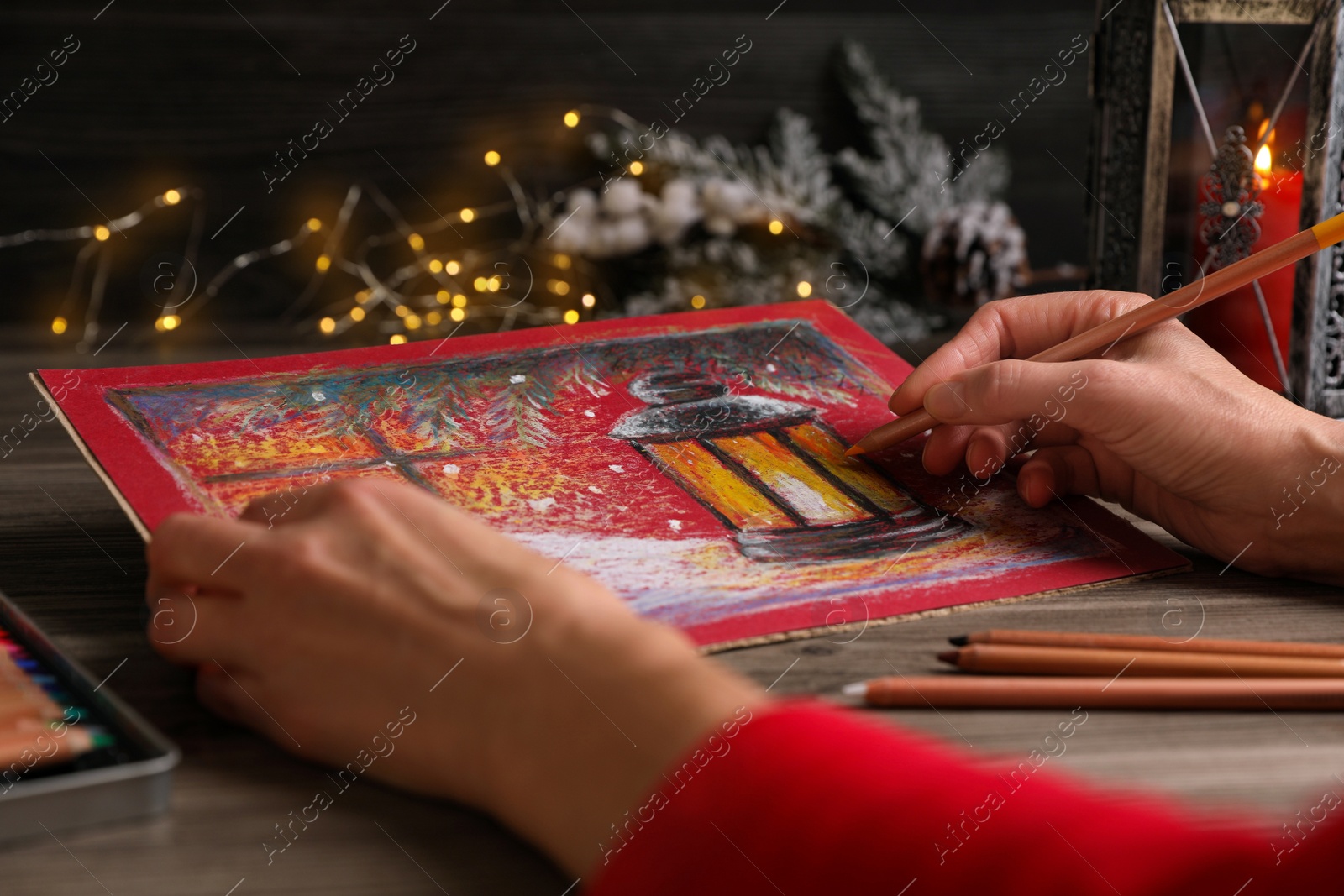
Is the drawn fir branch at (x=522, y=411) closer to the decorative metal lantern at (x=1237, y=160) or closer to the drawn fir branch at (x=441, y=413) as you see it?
the drawn fir branch at (x=441, y=413)

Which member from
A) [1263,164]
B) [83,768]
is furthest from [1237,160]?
[83,768]

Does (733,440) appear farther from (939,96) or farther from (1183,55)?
(939,96)

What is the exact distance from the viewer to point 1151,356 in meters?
0.72

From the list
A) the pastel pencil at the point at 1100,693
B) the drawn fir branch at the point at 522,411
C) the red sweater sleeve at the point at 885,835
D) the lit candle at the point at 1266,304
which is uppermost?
the drawn fir branch at the point at 522,411

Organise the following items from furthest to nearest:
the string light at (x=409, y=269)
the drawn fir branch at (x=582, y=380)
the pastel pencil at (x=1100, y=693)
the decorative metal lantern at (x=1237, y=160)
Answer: the string light at (x=409, y=269), the decorative metal lantern at (x=1237, y=160), the drawn fir branch at (x=582, y=380), the pastel pencil at (x=1100, y=693)

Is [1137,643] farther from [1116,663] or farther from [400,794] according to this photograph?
[400,794]

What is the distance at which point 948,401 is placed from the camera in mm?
677

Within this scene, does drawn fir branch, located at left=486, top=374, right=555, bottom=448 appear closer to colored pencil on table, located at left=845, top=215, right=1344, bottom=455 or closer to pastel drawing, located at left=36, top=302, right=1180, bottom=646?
Result: pastel drawing, located at left=36, top=302, right=1180, bottom=646

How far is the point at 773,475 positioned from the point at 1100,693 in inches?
8.9

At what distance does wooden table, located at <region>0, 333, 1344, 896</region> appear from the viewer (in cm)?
40

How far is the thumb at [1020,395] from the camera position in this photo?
2.18 ft

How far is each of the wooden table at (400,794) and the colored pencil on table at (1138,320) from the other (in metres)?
0.13

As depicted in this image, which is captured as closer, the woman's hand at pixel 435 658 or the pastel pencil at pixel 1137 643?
the woman's hand at pixel 435 658

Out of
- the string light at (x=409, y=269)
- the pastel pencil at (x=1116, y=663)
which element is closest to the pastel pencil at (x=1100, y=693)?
the pastel pencil at (x=1116, y=663)
